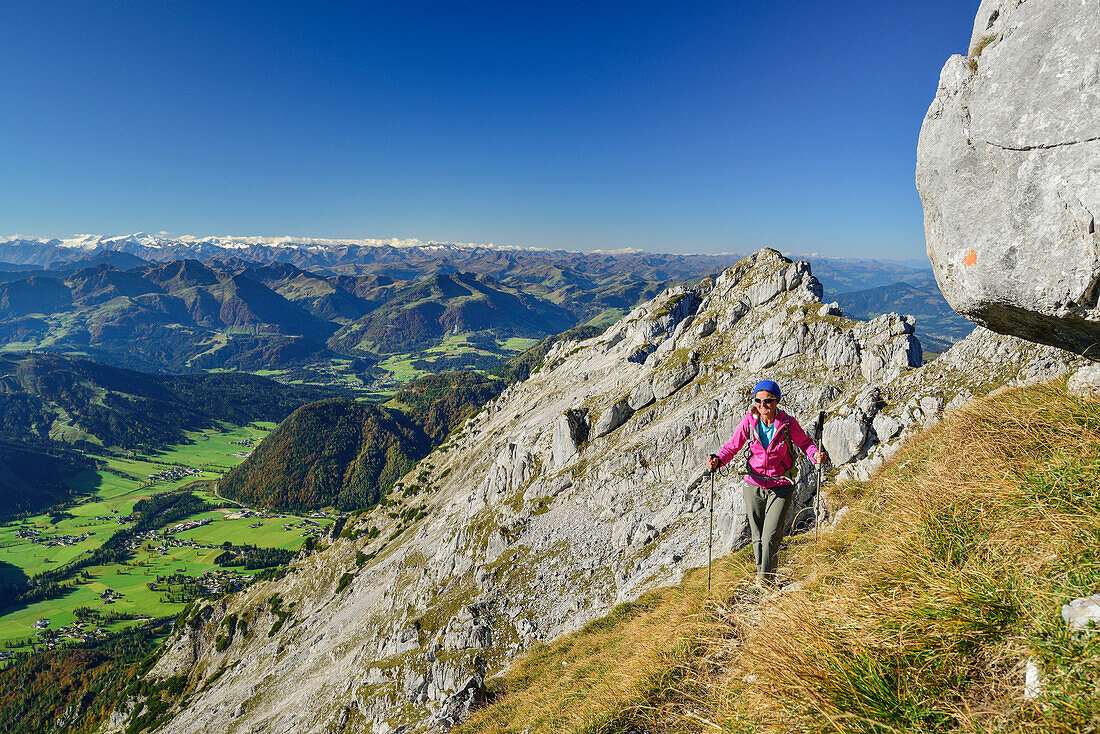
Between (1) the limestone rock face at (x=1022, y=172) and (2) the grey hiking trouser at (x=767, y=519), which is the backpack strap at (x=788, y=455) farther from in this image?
(1) the limestone rock face at (x=1022, y=172)

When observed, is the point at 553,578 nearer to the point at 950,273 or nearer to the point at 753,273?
the point at 950,273

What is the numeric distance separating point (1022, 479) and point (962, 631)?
3.60 meters

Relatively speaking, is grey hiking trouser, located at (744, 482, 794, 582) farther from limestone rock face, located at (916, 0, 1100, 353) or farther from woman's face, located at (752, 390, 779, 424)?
limestone rock face, located at (916, 0, 1100, 353)

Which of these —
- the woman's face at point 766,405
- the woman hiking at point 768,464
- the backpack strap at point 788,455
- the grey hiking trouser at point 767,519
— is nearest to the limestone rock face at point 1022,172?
the woman's face at point 766,405

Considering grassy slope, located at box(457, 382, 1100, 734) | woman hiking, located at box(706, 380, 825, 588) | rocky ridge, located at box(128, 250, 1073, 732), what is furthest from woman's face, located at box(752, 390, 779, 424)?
rocky ridge, located at box(128, 250, 1073, 732)

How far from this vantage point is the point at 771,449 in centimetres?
1058

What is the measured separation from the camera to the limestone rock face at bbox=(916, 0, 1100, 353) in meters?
7.29

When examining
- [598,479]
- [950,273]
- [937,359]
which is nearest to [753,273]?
[937,359]

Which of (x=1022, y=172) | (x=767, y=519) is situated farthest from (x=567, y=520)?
(x=1022, y=172)

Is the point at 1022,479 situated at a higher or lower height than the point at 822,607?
higher

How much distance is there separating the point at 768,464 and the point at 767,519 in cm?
128

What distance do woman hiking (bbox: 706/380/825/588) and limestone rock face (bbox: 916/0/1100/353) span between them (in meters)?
4.20

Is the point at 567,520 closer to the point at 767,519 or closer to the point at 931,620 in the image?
the point at 767,519

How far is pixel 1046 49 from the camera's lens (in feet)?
25.6
